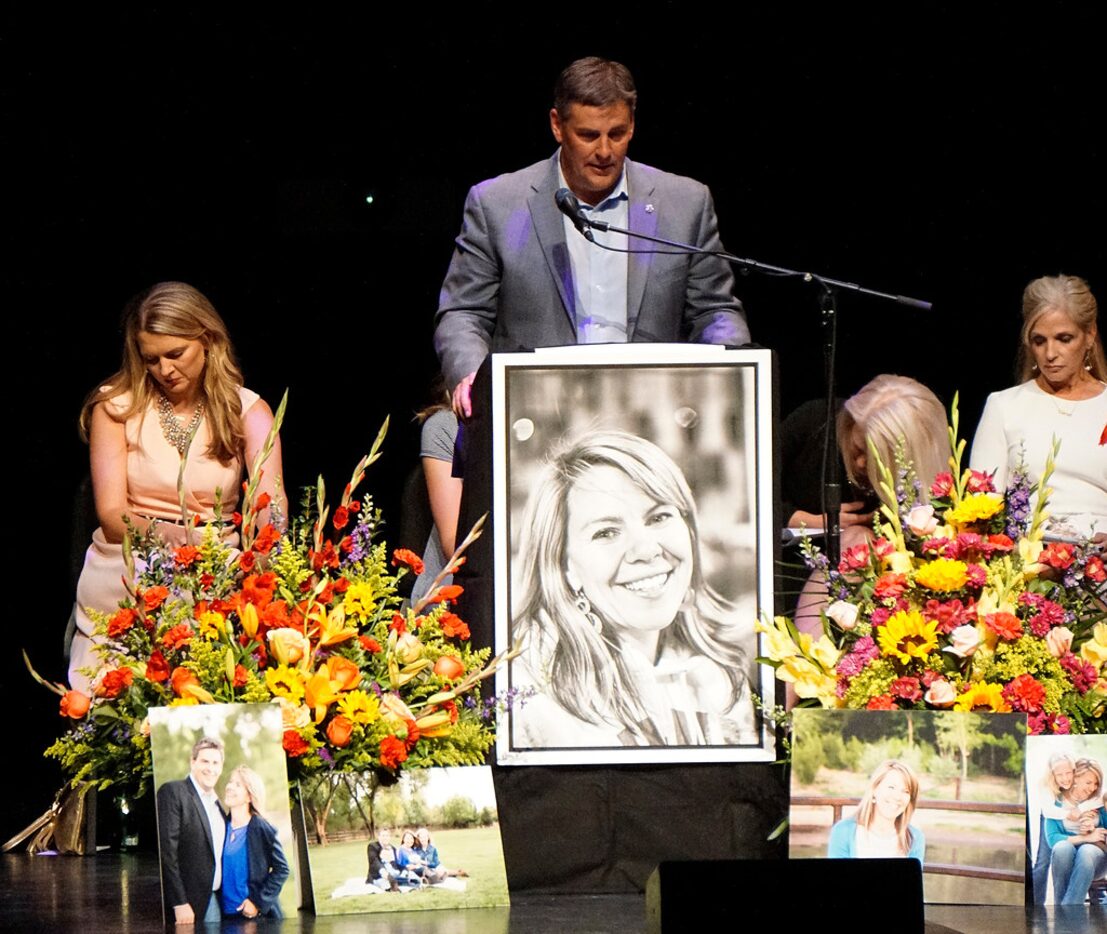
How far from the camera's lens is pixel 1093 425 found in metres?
4.25

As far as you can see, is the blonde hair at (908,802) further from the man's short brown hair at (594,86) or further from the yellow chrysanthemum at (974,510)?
the man's short brown hair at (594,86)

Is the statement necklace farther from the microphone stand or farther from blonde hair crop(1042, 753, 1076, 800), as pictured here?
blonde hair crop(1042, 753, 1076, 800)

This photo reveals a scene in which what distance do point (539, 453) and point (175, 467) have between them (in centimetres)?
149

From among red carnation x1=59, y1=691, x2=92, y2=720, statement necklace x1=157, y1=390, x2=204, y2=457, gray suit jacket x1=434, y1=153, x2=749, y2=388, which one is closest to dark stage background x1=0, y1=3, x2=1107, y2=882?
statement necklace x1=157, y1=390, x2=204, y2=457

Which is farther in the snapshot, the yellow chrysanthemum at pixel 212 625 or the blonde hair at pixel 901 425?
the blonde hair at pixel 901 425

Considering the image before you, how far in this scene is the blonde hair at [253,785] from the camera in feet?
8.55

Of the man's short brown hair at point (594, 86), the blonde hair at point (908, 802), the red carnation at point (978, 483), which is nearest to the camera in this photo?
the blonde hair at point (908, 802)

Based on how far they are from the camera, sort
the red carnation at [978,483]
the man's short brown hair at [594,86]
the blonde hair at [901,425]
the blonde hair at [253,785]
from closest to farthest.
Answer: the blonde hair at [253,785] → the red carnation at [978,483] → the man's short brown hair at [594,86] → the blonde hair at [901,425]

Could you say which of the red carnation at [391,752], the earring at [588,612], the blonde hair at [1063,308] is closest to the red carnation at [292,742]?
the red carnation at [391,752]

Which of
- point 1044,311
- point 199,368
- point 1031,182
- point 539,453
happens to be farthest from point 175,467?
point 1031,182

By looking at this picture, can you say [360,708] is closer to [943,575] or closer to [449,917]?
[449,917]

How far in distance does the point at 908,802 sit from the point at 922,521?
0.46 metres

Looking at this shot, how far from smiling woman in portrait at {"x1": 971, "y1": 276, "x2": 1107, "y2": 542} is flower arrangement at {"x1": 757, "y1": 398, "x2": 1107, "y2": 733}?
1247mm

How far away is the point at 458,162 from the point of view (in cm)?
555
